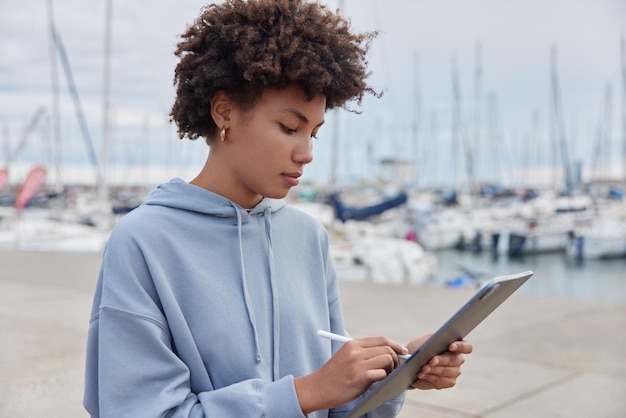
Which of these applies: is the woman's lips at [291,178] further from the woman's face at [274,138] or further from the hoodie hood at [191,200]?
the hoodie hood at [191,200]

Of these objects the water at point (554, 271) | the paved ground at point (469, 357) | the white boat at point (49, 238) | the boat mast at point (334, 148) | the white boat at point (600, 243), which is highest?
the boat mast at point (334, 148)

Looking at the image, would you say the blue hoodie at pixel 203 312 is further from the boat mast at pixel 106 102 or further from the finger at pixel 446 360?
the boat mast at pixel 106 102

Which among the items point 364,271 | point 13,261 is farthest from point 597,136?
point 13,261

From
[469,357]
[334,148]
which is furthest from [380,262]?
[469,357]

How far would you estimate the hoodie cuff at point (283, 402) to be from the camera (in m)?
1.26

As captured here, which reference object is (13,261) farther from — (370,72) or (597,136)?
(597,136)

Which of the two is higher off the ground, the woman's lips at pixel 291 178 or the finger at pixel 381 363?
the woman's lips at pixel 291 178

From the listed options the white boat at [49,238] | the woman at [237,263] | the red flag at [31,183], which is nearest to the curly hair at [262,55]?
the woman at [237,263]

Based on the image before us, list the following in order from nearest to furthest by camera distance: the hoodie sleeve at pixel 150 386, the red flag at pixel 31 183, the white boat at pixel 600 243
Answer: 1. the hoodie sleeve at pixel 150 386
2. the red flag at pixel 31 183
3. the white boat at pixel 600 243

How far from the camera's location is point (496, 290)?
1.16m

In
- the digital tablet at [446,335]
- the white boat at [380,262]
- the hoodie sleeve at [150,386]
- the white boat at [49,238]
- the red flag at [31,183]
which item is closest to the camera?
the digital tablet at [446,335]

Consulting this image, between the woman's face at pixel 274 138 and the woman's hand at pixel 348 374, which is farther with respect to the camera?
the woman's face at pixel 274 138

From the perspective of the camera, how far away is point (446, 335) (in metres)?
1.21

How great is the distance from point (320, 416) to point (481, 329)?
4.38 meters
